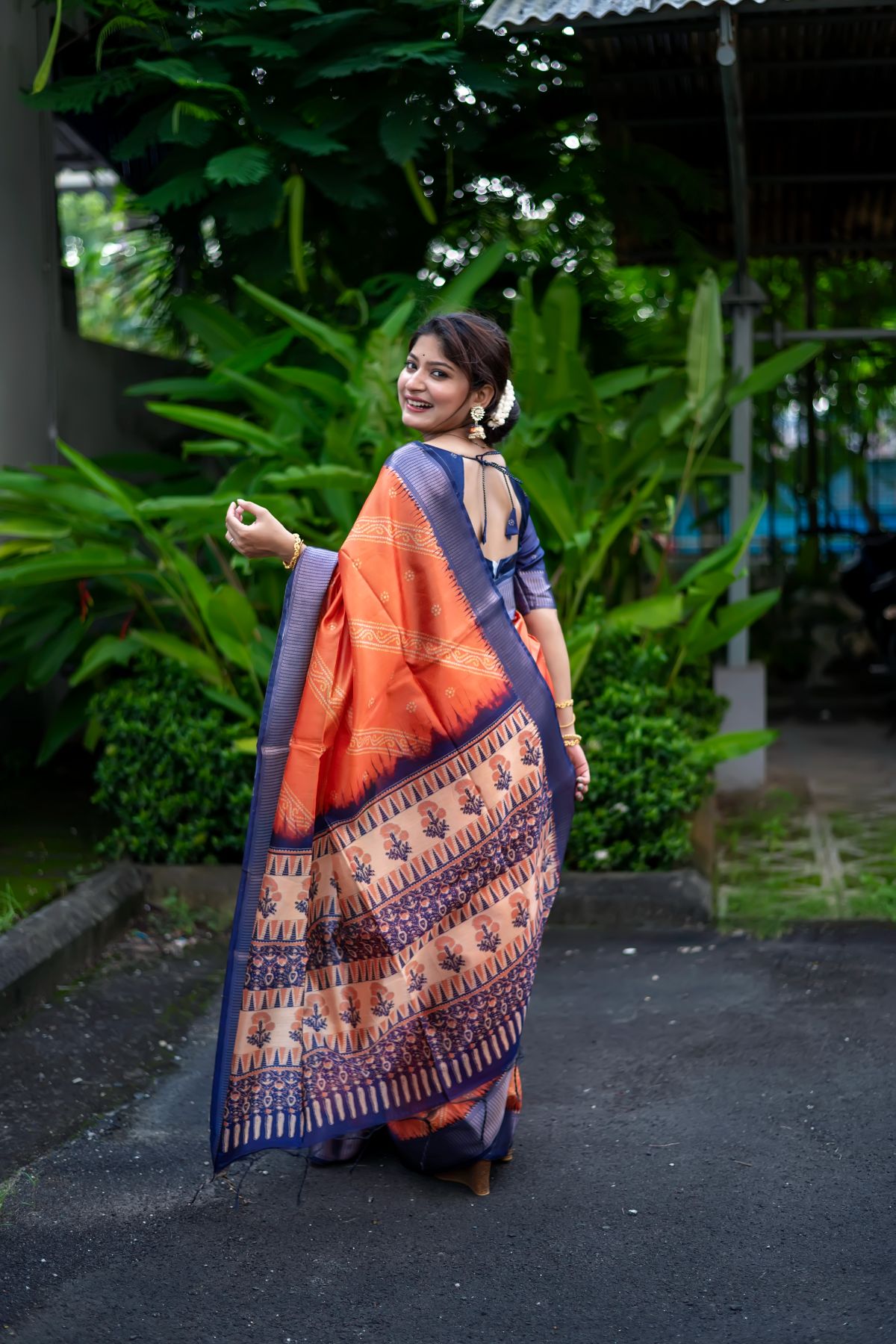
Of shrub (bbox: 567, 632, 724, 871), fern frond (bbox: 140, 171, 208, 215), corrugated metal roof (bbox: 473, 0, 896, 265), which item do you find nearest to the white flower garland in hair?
shrub (bbox: 567, 632, 724, 871)

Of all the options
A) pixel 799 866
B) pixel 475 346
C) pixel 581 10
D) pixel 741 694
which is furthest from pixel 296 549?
pixel 741 694

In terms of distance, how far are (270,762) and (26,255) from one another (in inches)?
174

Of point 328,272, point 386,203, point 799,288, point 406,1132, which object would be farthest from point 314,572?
point 799,288

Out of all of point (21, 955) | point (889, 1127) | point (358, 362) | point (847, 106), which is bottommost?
point (889, 1127)

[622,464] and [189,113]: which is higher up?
[189,113]

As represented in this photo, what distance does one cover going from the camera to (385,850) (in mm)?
Result: 2965

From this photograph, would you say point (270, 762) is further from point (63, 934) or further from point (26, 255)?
point (26, 255)

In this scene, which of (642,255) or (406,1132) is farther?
(642,255)

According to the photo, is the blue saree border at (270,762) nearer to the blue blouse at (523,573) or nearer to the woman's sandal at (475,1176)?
the blue blouse at (523,573)

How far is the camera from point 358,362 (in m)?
5.07

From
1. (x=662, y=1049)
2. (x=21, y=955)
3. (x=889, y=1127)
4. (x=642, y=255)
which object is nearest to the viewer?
(x=889, y=1127)

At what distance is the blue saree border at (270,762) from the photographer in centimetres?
292

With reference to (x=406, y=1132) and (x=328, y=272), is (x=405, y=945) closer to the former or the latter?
(x=406, y=1132)

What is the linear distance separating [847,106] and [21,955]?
17.7ft
